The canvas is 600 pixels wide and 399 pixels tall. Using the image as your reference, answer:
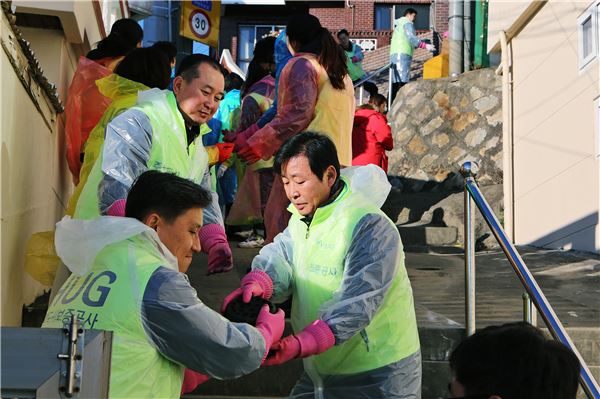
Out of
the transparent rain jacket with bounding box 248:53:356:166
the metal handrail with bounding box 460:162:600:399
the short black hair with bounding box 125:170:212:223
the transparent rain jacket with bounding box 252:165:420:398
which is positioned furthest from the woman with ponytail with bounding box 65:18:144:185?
the short black hair with bounding box 125:170:212:223

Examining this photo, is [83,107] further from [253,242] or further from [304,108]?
[253,242]

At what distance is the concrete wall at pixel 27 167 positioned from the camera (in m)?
4.31

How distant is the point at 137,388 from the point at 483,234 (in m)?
8.48

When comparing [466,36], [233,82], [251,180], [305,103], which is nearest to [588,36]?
[233,82]

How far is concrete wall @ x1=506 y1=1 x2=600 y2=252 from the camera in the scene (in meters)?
8.85

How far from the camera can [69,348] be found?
6.67 ft

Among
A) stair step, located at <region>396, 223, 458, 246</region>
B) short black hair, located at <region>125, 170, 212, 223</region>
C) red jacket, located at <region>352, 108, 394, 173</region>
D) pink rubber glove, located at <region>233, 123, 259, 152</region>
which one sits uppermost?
red jacket, located at <region>352, 108, 394, 173</region>

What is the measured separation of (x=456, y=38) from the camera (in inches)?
603

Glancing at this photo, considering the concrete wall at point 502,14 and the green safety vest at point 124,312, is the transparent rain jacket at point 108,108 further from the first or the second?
the concrete wall at point 502,14

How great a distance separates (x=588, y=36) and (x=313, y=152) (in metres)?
6.40

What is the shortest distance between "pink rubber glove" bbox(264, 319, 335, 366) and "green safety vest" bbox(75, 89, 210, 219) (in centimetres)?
109

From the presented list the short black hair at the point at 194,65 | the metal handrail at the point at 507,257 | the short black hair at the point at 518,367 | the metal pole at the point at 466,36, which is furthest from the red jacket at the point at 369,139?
the metal pole at the point at 466,36

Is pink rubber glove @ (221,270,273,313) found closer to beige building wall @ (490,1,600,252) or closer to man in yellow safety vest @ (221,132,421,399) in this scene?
man in yellow safety vest @ (221,132,421,399)

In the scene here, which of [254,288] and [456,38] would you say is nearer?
[254,288]
